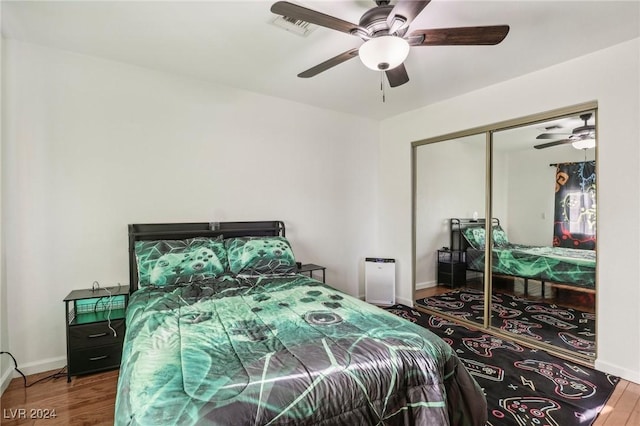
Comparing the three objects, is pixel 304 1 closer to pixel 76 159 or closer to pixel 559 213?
pixel 76 159

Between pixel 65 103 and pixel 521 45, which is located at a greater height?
pixel 521 45

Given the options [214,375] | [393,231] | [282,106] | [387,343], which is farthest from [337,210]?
[214,375]

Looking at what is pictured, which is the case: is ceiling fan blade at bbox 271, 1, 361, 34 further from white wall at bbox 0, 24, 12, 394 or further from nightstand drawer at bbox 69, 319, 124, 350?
nightstand drawer at bbox 69, 319, 124, 350

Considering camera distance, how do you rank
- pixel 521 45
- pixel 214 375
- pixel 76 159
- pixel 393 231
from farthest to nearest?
1. pixel 393 231
2. pixel 76 159
3. pixel 521 45
4. pixel 214 375

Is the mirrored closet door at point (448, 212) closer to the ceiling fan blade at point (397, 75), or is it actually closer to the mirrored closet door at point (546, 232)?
the mirrored closet door at point (546, 232)

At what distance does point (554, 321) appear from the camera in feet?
10.2

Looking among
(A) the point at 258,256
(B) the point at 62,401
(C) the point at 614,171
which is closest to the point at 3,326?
(B) the point at 62,401

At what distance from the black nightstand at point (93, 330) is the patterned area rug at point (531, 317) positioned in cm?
345

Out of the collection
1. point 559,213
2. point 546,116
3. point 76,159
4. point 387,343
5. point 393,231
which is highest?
point 546,116

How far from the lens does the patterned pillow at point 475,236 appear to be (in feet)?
11.5

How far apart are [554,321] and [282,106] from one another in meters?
3.74

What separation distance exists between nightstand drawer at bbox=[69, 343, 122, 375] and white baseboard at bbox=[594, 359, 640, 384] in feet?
12.8

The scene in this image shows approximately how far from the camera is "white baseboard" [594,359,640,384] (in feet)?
7.70

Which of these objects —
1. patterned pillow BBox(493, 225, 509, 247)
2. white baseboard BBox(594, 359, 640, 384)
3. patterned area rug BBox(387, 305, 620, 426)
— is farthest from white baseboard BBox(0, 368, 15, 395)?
white baseboard BBox(594, 359, 640, 384)
